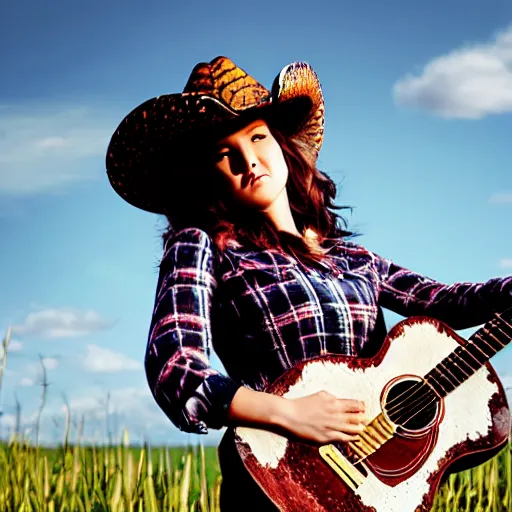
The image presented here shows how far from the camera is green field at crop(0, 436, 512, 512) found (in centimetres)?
352

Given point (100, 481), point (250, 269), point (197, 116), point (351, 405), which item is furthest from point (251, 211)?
point (100, 481)

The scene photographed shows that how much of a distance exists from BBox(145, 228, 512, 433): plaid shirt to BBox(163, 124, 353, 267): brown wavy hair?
57 mm

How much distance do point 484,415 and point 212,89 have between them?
4.11ft

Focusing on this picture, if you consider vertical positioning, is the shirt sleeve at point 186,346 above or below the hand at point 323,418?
above

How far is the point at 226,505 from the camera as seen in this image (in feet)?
8.27

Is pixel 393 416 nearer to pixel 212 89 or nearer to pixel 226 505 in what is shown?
pixel 226 505

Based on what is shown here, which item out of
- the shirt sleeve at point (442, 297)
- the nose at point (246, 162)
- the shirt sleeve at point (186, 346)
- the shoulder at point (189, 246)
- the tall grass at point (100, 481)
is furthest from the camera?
the tall grass at point (100, 481)

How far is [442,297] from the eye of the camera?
2.87 metres

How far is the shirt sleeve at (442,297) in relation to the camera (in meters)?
2.82

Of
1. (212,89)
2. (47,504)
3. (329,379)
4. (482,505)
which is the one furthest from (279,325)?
(482,505)

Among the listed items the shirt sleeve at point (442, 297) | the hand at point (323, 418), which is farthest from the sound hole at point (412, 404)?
the shirt sleeve at point (442, 297)

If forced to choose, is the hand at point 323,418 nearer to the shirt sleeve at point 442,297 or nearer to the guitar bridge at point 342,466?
the guitar bridge at point 342,466

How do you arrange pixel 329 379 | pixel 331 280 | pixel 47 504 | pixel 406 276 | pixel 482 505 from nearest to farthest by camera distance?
1. pixel 329 379
2. pixel 331 280
3. pixel 406 276
4. pixel 47 504
5. pixel 482 505

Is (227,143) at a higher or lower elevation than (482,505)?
higher
